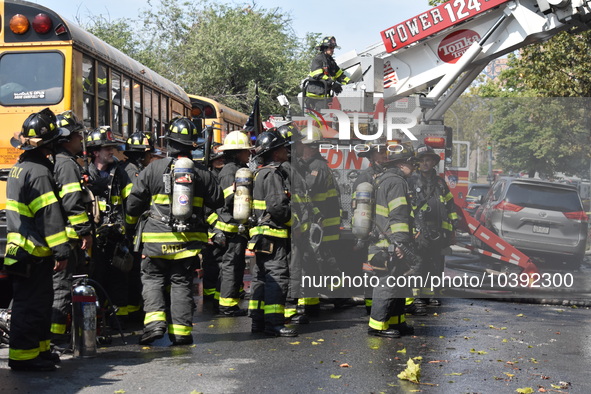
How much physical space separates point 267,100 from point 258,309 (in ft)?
86.4

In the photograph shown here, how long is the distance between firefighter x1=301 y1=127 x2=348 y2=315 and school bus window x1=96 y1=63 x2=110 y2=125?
3923mm

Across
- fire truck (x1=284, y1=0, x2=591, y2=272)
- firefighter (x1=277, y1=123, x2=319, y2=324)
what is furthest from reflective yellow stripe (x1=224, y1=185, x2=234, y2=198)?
fire truck (x1=284, y1=0, x2=591, y2=272)

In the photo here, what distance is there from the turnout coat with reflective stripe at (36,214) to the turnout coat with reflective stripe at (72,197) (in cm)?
50

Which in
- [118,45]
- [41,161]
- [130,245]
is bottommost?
[130,245]

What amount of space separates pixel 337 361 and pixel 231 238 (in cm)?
323

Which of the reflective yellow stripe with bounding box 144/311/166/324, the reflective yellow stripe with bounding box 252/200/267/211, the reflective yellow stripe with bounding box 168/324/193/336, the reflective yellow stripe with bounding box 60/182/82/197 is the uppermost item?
the reflective yellow stripe with bounding box 60/182/82/197

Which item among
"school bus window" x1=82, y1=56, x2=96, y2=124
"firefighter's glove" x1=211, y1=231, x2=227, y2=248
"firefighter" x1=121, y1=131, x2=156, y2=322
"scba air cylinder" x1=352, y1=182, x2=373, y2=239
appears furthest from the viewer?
"school bus window" x1=82, y1=56, x2=96, y2=124

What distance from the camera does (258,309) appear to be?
8.60 meters

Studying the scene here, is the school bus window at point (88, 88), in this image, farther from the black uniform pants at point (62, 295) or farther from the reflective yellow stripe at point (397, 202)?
the reflective yellow stripe at point (397, 202)

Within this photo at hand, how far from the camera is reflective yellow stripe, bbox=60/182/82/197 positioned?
7156mm

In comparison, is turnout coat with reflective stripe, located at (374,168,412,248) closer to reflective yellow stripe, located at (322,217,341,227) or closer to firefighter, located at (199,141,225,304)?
reflective yellow stripe, located at (322,217,341,227)

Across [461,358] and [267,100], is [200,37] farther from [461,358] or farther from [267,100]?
[461,358]

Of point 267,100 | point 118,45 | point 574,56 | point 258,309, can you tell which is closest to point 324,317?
point 258,309

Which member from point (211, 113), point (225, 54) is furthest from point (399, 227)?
point (225, 54)
